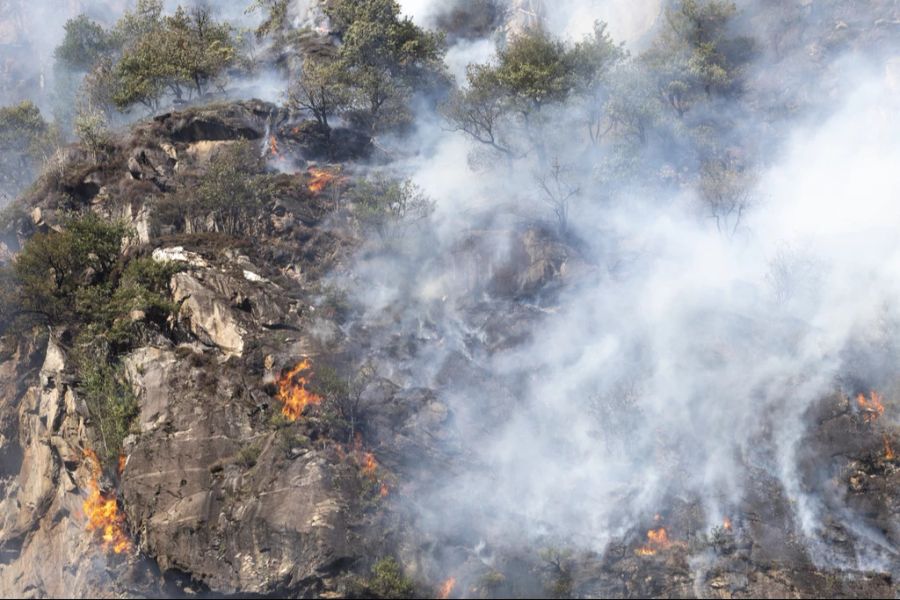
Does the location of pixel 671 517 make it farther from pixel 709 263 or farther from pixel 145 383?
pixel 145 383

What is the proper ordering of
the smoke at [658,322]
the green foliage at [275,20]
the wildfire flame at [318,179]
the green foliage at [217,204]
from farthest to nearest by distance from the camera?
the green foliage at [275,20] → the wildfire flame at [318,179] → the green foliage at [217,204] → the smoke at [658,322]

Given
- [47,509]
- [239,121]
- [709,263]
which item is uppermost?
[239,121]

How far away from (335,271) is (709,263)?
1946 cm

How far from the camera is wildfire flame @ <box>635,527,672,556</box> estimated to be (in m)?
27.4

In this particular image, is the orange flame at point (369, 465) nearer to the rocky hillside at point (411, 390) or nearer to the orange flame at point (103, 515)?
the rocky hillside at point (411, 390)

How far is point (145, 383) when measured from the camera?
29875mm

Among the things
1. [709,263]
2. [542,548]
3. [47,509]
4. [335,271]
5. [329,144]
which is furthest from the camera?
[329,144]

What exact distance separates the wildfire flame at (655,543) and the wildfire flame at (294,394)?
43.0 feet

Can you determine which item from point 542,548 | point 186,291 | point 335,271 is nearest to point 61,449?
point 186,291

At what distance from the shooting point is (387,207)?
3925 cm

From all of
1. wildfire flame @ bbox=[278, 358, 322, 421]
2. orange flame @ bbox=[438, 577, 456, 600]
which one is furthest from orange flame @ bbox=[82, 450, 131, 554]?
orange flame @ bbox=[438, 577, 456, 600]

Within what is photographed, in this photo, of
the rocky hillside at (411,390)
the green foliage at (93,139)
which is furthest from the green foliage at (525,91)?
the green foliage at (93,139)

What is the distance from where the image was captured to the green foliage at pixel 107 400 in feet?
94.5

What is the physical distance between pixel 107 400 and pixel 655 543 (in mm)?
20871
